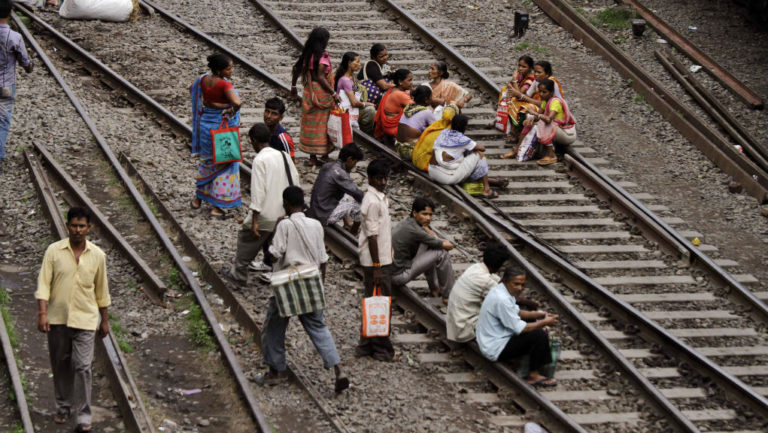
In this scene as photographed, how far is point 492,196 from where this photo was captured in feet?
41.7

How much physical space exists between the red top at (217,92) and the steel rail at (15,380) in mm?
3431

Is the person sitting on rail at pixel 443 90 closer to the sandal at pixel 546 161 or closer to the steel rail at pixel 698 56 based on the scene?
the sandal at pixel 546 161

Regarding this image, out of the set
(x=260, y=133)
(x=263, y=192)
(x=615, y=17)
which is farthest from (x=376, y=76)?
(x=615, y=17)

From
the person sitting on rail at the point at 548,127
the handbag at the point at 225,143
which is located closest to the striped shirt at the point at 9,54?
the handbag at the point at 225,143

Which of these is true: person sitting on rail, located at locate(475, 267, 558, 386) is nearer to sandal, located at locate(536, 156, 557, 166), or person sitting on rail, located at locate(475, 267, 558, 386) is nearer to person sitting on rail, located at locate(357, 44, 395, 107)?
sandal, located at locate(536, 156, 557, 166)

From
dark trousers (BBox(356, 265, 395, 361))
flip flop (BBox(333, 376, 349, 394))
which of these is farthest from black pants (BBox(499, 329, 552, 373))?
flip flop (BBox(333, 376, 349, 394))

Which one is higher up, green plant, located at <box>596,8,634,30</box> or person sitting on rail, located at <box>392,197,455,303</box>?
green plant, located at <box>596,8,634,30</box>

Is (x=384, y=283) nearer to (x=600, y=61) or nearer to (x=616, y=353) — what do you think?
(x=616, y=353)

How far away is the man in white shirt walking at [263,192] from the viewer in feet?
31.3

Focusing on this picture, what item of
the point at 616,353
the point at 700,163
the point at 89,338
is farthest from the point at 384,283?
the point at 700,163

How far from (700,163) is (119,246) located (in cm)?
835

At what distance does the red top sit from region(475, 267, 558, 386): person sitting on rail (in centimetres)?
392

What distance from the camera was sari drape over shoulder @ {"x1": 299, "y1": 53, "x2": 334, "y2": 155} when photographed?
12.3 metres

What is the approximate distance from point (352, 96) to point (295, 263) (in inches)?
194
